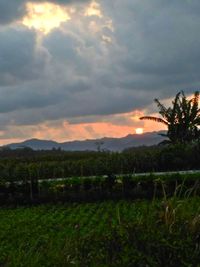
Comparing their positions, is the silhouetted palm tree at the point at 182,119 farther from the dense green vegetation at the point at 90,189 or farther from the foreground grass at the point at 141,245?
the foreground grass at the point at 141,245

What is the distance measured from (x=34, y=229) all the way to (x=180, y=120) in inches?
965

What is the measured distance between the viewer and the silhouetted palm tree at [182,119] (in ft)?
131

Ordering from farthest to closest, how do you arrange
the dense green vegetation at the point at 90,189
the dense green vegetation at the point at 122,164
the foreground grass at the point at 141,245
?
the dense green vegetation at the point at 122,164
the dense green vegetation at the point at 90,189
the foreground grass at the point at 141,245

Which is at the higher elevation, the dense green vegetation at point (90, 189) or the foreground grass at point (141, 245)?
the foreground grass at point (141, 245)

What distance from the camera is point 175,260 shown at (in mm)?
6492

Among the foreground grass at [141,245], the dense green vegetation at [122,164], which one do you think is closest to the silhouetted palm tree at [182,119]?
the dense green vegetation at [122,164]

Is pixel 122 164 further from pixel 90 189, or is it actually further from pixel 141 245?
pixel 141 245

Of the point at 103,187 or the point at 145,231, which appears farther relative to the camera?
the point at 103,187

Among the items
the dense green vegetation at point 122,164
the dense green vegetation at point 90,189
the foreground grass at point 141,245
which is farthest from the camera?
the dense green vegetation at point 122,164

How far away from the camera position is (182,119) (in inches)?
1583

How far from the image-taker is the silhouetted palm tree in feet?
131

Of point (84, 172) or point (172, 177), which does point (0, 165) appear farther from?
point (172, 177)

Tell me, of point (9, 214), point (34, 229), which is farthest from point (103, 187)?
point (34, 229)

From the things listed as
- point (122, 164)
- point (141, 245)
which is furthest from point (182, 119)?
point (141, 245)
